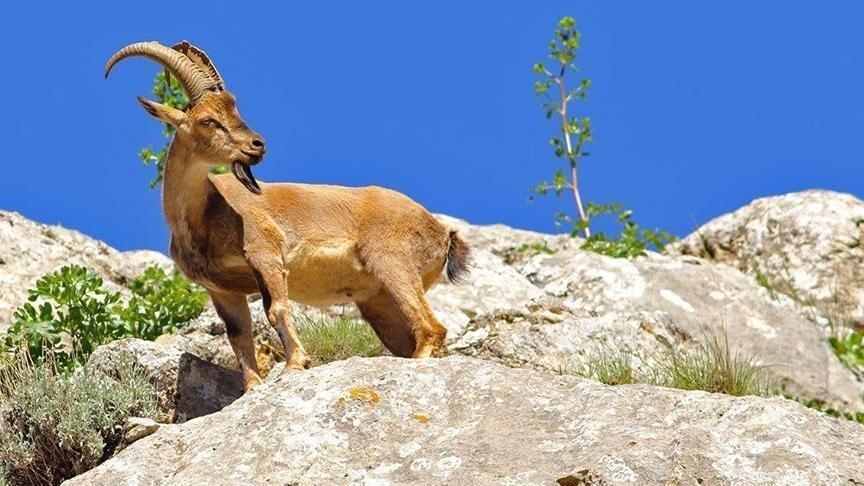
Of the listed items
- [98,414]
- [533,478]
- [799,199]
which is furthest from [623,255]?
[533,478]

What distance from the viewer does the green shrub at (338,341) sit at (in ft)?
37.0

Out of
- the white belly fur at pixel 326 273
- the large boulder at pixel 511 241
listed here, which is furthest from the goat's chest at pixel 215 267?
the large boulder at pixel 511 241

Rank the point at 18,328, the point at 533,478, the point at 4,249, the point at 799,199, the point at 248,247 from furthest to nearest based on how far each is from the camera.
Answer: the point at 799,199 < the point at 4,249 < the point at 18,328 < the point at 248,247 < the point at 533,478

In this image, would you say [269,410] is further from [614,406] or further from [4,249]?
[4,249]

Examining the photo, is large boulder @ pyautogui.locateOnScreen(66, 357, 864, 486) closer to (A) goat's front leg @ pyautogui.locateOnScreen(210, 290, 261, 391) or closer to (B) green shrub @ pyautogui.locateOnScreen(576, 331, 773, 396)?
(A) goat's front leg @ pyautogui.locateOnScreen(210, 290, 261, 391)

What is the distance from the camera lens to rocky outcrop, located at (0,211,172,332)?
46.1ft

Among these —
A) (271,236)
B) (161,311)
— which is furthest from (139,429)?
(161,311)

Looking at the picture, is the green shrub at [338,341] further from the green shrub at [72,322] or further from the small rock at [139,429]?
the small rock at [139,429]

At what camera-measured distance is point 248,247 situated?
9734 mm

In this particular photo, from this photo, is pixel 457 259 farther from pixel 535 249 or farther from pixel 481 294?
pixel 535 249

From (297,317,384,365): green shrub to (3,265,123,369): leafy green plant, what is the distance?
1.53 m

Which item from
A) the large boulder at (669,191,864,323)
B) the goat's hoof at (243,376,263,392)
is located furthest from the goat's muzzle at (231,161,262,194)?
the large boulder at (669,191,864,323)

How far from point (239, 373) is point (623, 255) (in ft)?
19.9

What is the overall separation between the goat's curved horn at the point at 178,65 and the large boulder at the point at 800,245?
7.65 metres
